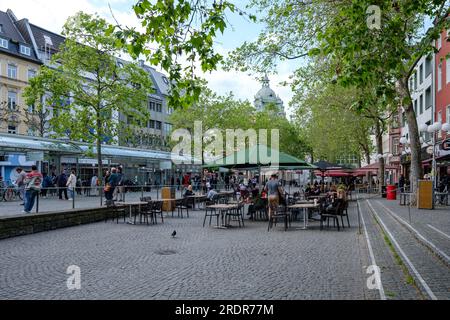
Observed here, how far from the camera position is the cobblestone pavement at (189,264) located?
603cm

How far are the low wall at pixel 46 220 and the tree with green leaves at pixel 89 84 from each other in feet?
28.8

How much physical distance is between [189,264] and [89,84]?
66.9 ft

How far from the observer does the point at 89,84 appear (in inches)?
1015

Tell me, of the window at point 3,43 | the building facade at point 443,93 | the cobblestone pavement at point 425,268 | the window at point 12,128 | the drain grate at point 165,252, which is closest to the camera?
the cobblestone pavement at point 425,268

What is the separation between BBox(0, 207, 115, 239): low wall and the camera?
11.5 m

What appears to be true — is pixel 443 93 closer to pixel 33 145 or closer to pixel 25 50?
pixel 33 145

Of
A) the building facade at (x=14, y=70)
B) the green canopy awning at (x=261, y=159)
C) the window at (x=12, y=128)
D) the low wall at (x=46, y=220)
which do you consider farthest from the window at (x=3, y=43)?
the green canopy awning at (x=261, y=159)

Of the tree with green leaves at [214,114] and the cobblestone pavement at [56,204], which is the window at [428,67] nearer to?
the tree with green leaves at [214,114]

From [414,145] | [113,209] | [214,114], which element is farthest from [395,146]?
[113,209]

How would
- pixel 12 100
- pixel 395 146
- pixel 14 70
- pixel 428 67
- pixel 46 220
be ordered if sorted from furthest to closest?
pixel 395 146 < pixel 14 70 < pixel 12 100 < pixel 428 67 < pixel 46 220

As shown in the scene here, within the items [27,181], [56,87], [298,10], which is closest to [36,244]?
[27,181]

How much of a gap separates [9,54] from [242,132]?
25475mm

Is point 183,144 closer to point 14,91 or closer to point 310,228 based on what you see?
point 14,91
